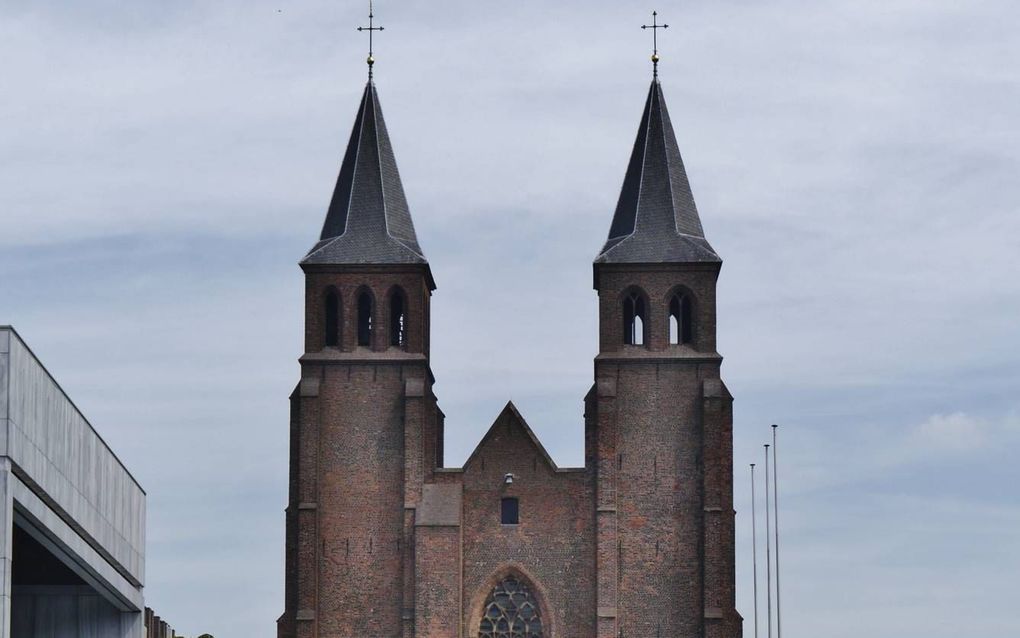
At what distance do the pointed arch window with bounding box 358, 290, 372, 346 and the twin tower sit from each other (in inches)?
3.0

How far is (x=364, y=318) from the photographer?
253 feet

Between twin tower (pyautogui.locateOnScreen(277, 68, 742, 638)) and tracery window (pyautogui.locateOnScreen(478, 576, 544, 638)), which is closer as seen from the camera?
twin tower (pyautogui.locateOnScreen(277, 68, 742, 638))

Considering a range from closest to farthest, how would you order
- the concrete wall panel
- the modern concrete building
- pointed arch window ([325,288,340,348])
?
the modern concrete building < the concrete wall panel < pointed arch window ([325,288,340,348])

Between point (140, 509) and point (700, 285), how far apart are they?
2033 cm

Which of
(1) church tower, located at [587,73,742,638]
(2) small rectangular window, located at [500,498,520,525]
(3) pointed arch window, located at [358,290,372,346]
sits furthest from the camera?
(3) pointed arch window, located at [358,290,372,346]

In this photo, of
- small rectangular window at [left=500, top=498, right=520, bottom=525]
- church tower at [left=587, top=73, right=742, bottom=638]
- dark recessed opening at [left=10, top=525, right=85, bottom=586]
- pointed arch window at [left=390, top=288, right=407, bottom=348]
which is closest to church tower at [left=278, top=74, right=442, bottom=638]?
pointed arch window at [left=390, top=288, right=407, bottom=348]

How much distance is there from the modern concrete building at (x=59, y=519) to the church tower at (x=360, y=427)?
7.12 meters

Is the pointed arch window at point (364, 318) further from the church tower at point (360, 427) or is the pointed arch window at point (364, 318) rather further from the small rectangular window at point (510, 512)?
the small rectangular window at point (510, 512)

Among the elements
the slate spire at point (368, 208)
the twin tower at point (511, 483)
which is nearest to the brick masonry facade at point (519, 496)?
the twin tower at point (511, 483)

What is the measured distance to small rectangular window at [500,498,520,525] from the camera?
7512 cm

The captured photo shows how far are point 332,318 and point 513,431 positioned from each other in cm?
732

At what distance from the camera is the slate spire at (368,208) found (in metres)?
77.0

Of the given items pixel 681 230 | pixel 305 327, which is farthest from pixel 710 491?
pixel 305 327

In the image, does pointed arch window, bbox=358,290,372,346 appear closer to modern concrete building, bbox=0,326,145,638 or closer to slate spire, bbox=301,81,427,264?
slate spire, bbox=301,81,427,264
